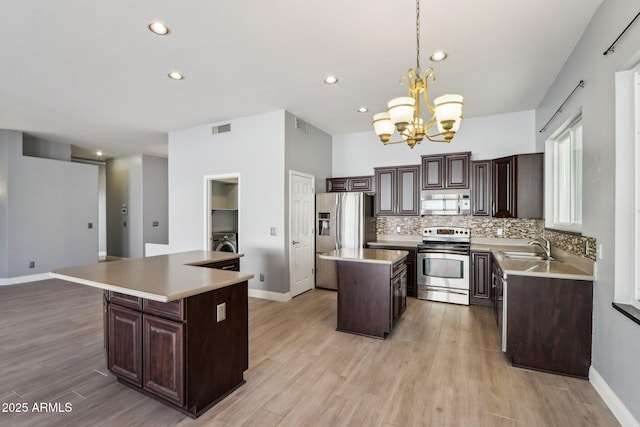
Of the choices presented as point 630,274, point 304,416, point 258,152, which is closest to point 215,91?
point 258,152

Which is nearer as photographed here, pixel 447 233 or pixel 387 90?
pixel 387 90

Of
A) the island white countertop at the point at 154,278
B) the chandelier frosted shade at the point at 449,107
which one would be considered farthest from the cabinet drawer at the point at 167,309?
the chandelier frosted shade at the point at 449,107

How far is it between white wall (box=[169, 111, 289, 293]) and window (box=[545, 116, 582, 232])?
366 centimetres

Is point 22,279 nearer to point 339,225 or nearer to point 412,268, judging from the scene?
point 339,225

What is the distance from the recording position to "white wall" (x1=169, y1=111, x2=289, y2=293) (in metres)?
4.77

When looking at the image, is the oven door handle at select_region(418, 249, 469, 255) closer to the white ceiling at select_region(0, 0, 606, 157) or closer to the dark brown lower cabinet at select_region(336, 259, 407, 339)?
the dark brown lower cabinet at select_region(336, 259, 407, 339)

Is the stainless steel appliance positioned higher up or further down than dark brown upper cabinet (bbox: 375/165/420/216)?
further down

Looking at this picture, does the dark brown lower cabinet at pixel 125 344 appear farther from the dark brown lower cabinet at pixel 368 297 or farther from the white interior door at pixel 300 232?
the white interior door at pixel 300 232

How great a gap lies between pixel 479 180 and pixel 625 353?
328 cm

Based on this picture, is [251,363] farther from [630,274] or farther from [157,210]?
[157,210]

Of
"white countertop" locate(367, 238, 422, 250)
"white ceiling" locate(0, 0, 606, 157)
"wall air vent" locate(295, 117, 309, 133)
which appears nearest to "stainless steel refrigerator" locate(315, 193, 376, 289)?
"white countertop" locate(367, 238, 422, 250)

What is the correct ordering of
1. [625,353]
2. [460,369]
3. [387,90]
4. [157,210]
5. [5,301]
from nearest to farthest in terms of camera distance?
1. [625,353]
2. [460,369]
3. [387,90]
4. [5,301]
5. [157,210]

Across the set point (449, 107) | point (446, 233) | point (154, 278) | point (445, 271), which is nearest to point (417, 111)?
point (449, 107)

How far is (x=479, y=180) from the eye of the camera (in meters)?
4.83
